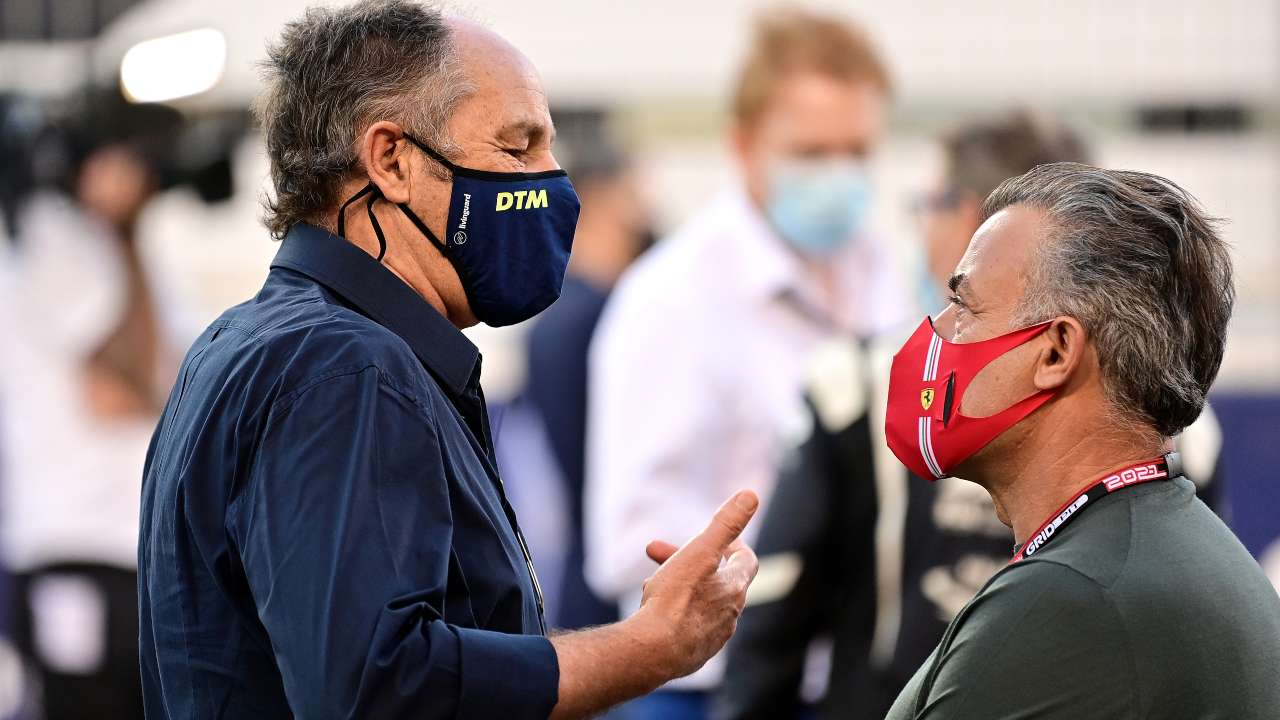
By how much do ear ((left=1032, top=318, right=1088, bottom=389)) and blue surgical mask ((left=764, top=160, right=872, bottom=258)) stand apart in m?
3.11

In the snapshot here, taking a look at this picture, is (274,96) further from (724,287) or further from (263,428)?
(724,287)

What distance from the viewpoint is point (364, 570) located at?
194 centimetres

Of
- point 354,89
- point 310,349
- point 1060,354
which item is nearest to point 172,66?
point 354,89

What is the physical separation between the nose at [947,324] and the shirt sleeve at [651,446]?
234 cm

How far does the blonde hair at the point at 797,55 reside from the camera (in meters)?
5.20

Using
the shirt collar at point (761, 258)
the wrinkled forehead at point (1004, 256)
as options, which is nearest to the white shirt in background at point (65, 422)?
the shirt collar at point (761, 258)

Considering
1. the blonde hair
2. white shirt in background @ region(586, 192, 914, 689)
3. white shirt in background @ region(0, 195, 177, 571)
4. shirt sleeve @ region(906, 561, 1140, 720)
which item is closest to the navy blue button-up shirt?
shirt sleeve @ region(906, 561, 1140, 720)

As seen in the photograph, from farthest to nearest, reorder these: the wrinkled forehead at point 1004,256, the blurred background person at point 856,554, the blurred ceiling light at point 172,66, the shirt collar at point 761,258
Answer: the blurred ceiling light at point 172,66
the shirt collar at point 761,258
the blurred background person at point 856,554
the wrinkled forehead at point 1004,256

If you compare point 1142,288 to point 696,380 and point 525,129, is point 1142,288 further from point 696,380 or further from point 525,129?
point 696,380

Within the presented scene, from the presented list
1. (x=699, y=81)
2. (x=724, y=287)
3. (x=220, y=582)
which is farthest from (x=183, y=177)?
(x=220, y=582)

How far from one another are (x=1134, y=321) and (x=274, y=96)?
1.28 metres

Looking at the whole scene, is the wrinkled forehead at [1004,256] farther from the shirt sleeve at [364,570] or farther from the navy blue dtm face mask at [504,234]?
the shirt sleeve at [364,570]

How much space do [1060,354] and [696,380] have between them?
269 cm

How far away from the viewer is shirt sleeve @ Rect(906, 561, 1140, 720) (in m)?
1.95
